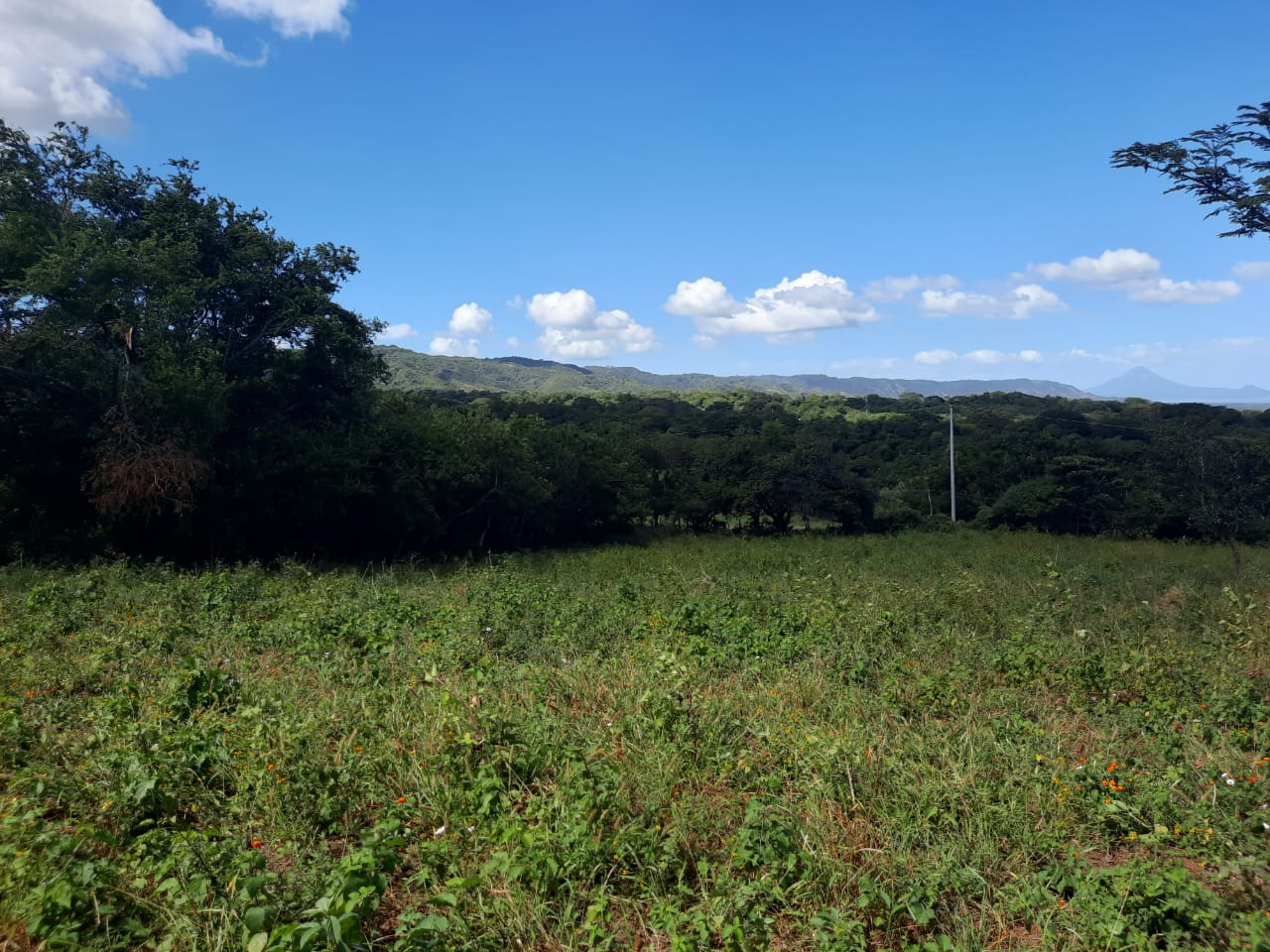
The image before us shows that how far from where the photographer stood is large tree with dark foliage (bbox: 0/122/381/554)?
13.1m

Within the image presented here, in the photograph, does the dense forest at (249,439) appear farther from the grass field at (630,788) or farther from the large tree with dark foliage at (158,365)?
the grass field at (630,788)

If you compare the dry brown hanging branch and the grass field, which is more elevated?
the dry brown hanging branch

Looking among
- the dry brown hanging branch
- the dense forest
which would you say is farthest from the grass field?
the dense forest

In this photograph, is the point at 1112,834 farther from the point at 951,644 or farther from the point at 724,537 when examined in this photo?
the point at 724,537

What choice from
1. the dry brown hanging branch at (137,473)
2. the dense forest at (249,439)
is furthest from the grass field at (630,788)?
the dense forest at (249,439)

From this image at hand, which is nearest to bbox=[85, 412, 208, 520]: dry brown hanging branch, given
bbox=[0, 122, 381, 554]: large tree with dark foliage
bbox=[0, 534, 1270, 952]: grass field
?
bbox=[0, 122, 381, 554]: large tree with dark foliage

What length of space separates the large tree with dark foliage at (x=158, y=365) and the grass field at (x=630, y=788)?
700 centimetres

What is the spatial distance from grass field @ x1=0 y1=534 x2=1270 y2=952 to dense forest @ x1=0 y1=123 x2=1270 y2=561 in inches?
293

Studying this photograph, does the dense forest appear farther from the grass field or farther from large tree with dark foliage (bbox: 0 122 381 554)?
the grass field

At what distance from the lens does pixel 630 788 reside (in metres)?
4.09

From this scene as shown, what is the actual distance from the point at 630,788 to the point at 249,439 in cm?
1487

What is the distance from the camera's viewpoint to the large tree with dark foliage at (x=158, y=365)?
516 inches

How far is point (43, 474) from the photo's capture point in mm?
13633

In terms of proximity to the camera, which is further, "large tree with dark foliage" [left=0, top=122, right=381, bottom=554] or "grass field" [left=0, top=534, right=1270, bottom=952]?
"large tree with dark foliage" [left=0, top=122, right=381, bottom=554]
